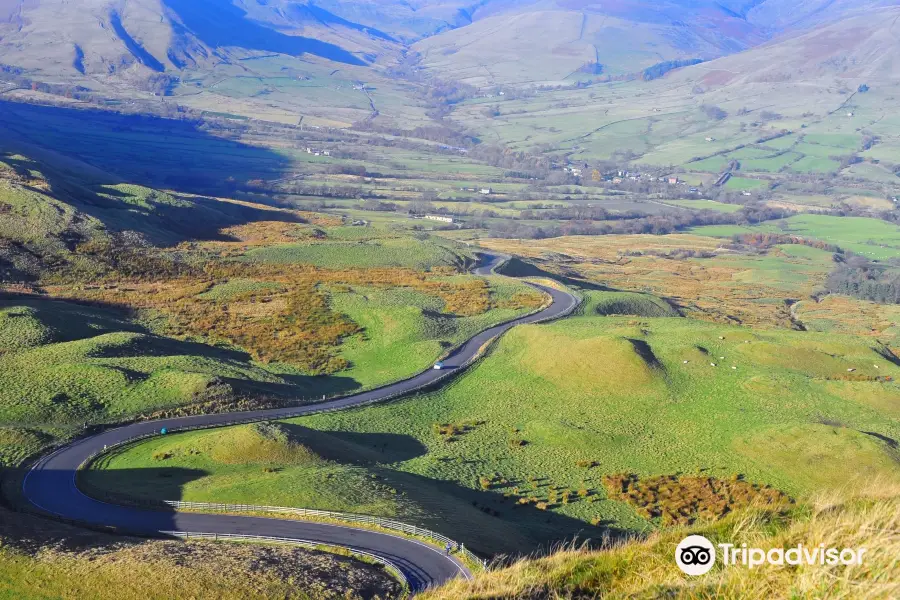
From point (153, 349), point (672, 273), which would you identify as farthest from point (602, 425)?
point (672, 273)

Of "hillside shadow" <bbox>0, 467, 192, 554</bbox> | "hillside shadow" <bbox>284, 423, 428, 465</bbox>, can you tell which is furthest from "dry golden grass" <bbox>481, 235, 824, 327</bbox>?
"hillside shadow" <bbox>0, 467, 192, 554</bbox>

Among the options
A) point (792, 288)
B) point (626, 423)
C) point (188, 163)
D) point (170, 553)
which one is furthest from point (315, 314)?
point (188, 163)

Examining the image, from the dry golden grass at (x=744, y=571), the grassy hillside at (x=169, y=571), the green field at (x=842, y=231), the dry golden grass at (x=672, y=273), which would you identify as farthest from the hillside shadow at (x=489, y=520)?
the green field at (x=842, y=231)

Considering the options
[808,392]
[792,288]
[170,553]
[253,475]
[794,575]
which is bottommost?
[792,288]

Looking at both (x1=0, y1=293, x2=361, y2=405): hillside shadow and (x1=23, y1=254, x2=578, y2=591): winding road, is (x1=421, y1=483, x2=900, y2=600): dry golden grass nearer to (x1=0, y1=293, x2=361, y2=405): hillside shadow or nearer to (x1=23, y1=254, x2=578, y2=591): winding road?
(x1=23, y1=254, x2=578, y2=591): winding road

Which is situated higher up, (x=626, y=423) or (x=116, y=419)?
(x=116, y=419)

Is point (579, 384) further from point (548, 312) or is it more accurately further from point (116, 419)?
point (116, 419)

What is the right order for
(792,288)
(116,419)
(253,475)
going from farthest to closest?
(792,288) → (116,419) → (253,475)

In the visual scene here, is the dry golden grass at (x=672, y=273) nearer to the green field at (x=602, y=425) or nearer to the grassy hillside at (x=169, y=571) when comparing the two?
the green field at (x=602, y=425)
